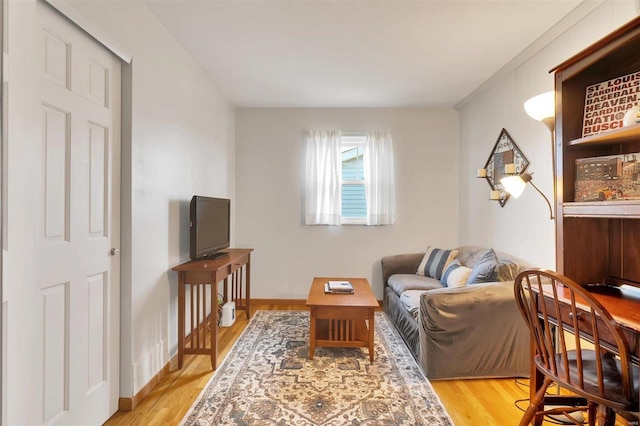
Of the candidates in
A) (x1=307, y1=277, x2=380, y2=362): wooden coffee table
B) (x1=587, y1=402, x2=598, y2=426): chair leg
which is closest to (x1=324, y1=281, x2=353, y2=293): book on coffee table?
(x1=307, y1=277, x2=380, y2=362): wooden coffee table

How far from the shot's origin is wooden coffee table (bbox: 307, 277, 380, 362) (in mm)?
2775

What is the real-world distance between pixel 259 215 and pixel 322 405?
2.81 m

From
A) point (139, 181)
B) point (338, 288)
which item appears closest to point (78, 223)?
point (139, 181)

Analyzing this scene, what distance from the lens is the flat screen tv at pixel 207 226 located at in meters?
2.84

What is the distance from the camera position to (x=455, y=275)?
11.1 ft

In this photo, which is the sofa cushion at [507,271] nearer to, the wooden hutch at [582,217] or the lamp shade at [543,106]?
the wooden hutch at [582,217]

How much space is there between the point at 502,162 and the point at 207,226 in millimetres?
2903

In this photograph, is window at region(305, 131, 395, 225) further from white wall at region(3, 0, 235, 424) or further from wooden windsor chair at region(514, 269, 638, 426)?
wooden windsor chair at region(514, 269, 638, 426)

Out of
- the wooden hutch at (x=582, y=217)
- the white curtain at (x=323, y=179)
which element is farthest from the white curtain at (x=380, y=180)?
the wooden hutch at (x=582, y=217)

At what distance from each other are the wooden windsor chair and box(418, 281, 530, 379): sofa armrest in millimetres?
686

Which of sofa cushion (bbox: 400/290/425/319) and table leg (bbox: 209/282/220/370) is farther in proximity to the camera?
sofa cushion (bbox: 400/290/425/319)

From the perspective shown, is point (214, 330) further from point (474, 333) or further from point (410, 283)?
point (410, 283)

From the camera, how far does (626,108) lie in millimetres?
1674

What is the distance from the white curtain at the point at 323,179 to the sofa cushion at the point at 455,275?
1.48m
